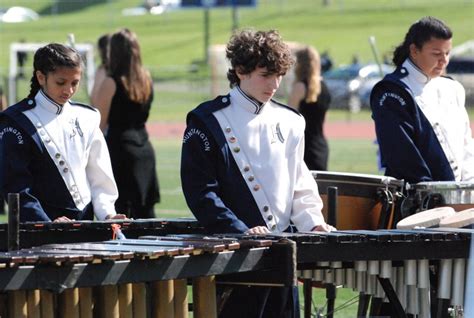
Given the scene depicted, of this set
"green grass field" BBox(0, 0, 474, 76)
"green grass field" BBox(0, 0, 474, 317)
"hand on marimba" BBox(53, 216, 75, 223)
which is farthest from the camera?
"green grass field" BBox(0, 0, 474, 76)

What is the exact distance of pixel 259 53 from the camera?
5559 mm

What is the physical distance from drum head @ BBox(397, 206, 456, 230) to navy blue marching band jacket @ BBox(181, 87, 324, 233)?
0.45 m

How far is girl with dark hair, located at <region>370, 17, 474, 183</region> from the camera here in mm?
6836

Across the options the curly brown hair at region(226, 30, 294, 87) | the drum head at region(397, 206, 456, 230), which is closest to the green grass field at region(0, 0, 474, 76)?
the drum head at region(397, 206, 456, 230)

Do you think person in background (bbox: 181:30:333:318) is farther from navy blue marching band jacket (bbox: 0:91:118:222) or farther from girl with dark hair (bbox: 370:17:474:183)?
girl with dark hair (bbox: 370:17:474:183)

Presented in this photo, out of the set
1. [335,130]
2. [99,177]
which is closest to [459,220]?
[99,177]

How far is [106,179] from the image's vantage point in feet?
21.5

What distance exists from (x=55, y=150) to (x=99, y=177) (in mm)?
289

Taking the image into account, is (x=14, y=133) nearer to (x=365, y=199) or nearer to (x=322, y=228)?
(x=322, y=228)

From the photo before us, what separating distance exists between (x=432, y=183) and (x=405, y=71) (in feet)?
2.82

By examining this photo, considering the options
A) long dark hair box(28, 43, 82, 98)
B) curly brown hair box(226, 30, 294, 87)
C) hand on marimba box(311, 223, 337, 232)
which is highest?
curly brown hair box(226, 30, 294, 87)

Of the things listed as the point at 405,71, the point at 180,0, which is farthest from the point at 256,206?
the point at 180,0

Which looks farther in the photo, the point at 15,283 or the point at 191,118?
the point at 191,118

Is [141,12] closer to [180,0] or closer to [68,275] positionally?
[180,0]
